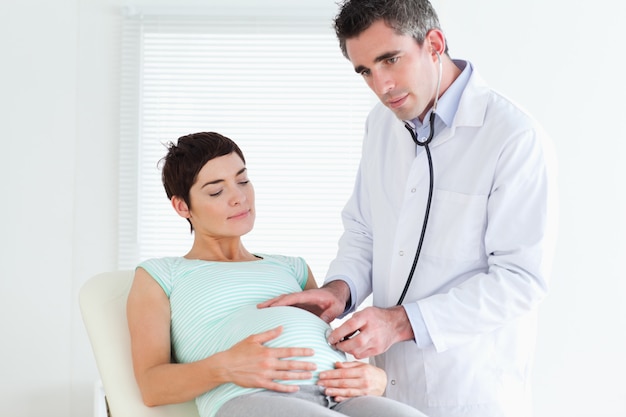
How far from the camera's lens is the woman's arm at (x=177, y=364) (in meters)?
1.54

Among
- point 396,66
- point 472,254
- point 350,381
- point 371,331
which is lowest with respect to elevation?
point 350,381

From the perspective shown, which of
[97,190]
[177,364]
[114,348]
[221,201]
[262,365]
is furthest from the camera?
[97,190]

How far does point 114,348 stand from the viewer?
176cm

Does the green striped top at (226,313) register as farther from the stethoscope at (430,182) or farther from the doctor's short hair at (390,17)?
the doctor's short hair at (390,17)

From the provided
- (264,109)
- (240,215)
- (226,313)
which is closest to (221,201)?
(240,215)

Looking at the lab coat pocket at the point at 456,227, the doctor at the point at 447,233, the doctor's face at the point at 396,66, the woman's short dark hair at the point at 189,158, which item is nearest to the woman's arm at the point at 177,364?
the doctor at the point at 447,233

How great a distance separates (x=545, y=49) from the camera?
356 centimetres

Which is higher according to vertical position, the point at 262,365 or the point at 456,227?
the point at 456,227

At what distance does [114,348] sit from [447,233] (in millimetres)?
780

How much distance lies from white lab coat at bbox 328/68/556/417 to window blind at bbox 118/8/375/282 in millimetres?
1707

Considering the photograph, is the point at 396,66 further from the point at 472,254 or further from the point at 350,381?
the point at 350,381

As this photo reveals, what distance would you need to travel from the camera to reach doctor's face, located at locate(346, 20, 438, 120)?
5.45ft

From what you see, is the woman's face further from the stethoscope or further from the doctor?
the stethoscope

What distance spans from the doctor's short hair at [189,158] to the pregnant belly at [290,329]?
0.39 m
